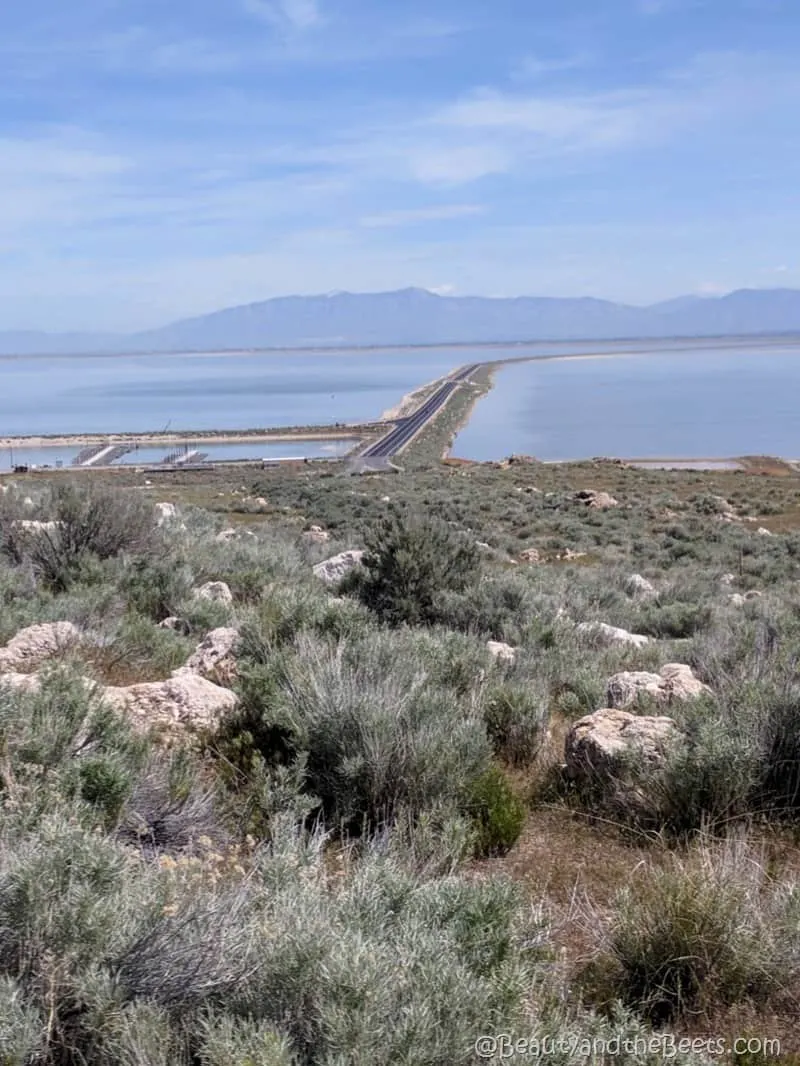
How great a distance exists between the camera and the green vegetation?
80.9 inches

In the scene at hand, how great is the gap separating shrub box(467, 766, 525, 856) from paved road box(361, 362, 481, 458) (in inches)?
2442

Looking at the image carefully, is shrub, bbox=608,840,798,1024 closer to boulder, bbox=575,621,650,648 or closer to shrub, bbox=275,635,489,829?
shrub, bbox=275,635,489,829

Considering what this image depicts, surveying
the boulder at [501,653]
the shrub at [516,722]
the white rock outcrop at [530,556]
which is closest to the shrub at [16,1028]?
the shrub at [516,722]

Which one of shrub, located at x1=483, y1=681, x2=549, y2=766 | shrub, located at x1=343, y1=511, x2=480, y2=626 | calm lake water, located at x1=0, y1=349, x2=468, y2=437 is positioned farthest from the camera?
calm lake water, located at x1=0, y1=349, x2=468, y2=437

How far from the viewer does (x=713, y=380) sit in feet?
515

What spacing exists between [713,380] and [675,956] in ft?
543

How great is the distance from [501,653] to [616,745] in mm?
2301

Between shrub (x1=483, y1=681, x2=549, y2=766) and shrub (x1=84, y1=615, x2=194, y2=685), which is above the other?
shrub (x1=84, y1=615, x2=194, y2=685)

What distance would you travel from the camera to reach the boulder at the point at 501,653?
245 inches

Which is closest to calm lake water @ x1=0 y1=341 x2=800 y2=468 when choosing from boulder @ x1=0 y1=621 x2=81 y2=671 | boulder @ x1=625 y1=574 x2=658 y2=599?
boulder @ x1=625 y1=574 x2=658 y2=599

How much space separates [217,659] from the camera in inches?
221

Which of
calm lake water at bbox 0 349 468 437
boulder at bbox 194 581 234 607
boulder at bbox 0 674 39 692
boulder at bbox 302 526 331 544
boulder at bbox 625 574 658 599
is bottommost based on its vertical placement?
boulder at bbox 625 574 658 599

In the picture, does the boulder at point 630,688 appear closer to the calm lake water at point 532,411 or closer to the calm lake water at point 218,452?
the calm lake water at point 532,411

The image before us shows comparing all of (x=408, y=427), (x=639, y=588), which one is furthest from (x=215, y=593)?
(x=408, y=427)
